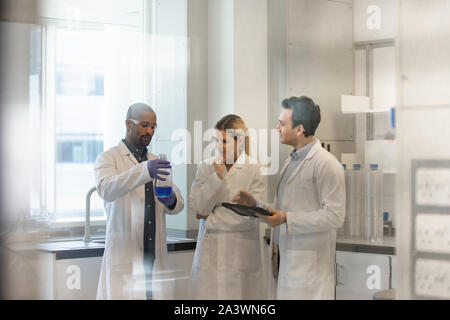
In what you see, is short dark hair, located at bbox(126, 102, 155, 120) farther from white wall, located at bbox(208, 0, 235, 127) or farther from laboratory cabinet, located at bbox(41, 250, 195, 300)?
laboratory cabinet, located at bbox(41, 250, 195, 300)

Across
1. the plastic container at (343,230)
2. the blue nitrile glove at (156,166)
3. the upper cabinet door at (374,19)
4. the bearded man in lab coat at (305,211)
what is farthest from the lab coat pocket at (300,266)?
the upper cabinet door at (374,19)

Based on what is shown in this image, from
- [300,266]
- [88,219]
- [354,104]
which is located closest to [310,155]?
[354,104]

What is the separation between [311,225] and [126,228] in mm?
571

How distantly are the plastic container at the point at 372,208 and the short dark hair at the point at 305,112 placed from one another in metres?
0.23

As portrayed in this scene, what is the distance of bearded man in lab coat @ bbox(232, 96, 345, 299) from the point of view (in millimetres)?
1981

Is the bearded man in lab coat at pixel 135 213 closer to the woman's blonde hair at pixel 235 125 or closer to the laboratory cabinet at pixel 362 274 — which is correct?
the woman's blonde hair at pixel 235 125

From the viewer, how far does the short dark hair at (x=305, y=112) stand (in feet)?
6.65

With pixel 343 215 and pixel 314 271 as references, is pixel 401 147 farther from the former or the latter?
pixel 314 271

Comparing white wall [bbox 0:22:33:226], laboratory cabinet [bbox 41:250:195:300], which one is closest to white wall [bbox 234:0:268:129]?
laboratory cabinet [bbox 41:250:195:300]

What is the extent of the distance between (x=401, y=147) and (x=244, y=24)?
0.61 meters

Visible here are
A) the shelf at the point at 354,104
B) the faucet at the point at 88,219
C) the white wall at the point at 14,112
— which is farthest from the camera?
the shelf at the point at 354,104

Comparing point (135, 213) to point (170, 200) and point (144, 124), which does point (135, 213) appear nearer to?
point (170, 200)

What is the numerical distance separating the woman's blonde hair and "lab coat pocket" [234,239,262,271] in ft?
0.90

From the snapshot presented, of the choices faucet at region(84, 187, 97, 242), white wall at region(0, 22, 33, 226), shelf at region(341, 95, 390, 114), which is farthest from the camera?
shelf at region(341, 95, 390, 114)
